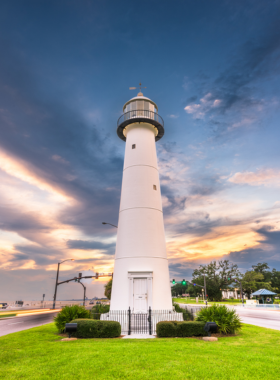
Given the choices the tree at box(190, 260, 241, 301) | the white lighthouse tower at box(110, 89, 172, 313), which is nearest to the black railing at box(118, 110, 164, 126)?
the white lighthouse tower at box(110, 89, 172, 313)

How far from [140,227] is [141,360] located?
1043 centimetres

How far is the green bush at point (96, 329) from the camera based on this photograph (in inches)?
527

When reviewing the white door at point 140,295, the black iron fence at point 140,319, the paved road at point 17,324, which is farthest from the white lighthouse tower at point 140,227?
the paved road at point 17,324

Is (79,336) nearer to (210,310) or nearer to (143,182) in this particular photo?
(210,310)

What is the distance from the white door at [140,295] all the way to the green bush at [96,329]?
3124 mm

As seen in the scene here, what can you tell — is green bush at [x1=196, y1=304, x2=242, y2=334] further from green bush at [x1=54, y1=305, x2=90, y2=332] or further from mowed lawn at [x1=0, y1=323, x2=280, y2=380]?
green bush at [x1=54, y1=305, x2=90, y2=332]

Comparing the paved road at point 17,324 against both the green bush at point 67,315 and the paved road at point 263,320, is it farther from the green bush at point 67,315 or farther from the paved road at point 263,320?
the paved road at point 263,320

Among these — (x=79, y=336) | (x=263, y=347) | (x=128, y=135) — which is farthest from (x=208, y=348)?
(x=128, y=135)

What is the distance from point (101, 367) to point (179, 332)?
274 inches

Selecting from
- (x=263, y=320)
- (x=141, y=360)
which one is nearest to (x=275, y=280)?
(x=263, y=320)

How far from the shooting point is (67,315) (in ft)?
51.2

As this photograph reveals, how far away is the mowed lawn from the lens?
7.26m

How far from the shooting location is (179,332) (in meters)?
13.6

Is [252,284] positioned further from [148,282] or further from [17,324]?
[17,324]
